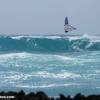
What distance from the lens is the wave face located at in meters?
41.7

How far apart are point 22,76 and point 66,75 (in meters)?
1.54

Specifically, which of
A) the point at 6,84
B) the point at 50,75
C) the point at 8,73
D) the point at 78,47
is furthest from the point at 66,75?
the point at 78,47

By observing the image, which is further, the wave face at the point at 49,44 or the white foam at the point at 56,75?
the wave face at the point at 49,44

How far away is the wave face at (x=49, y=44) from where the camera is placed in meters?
41.7

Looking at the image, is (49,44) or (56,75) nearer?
(56,75)

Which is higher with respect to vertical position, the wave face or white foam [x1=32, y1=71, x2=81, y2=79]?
the wave face

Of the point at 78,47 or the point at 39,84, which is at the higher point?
the point at 78,47

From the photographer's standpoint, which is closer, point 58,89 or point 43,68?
point 58,89

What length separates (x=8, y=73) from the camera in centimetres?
1942

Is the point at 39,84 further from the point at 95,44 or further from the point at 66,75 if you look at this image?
the point at 95,44

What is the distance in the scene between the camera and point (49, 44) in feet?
148

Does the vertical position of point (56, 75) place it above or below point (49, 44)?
below

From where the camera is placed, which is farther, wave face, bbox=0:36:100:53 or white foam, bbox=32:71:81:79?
wave face, bbox=0:36:100:53

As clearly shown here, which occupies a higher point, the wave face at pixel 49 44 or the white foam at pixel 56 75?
the wave face at pixel 49 44
